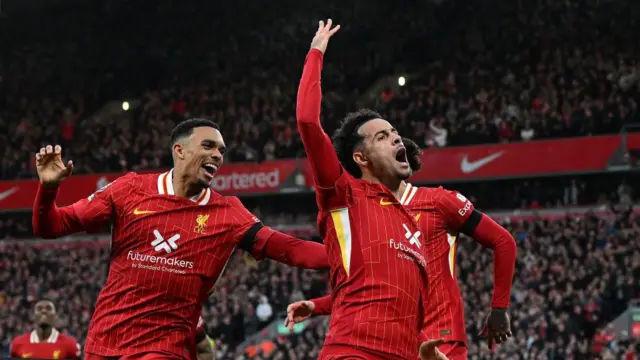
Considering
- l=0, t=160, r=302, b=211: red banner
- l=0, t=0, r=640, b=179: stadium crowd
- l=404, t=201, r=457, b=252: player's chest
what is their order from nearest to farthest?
l=404, t=201, r=457, b=252: player's chest < l=0, t=0, r=640, b=179: stadium crowd < l=0, t=160, r=302, b=211: red banner

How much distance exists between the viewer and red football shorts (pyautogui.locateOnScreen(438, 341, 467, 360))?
23.1ft

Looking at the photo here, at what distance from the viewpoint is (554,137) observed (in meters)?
23.8

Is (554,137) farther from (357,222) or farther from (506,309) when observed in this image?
(357,222)

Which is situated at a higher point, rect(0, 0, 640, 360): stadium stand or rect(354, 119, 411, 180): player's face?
rect(0, 0, 640, 360): stadium stand

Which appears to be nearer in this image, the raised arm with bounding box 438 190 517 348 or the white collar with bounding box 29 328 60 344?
the raised arm with bounding box 438 190 517 348

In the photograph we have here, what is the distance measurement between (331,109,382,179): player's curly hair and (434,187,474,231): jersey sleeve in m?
1.26

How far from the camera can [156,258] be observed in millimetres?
6336

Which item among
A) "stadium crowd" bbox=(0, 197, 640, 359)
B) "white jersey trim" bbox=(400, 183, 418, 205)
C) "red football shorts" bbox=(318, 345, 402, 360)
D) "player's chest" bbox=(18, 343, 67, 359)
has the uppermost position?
"stadium crowd" bbox=(0, 197, 640, 359)

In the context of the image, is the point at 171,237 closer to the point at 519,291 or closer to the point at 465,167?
the point at 519,291

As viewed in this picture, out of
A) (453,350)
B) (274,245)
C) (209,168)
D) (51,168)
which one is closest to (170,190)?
(209,168)

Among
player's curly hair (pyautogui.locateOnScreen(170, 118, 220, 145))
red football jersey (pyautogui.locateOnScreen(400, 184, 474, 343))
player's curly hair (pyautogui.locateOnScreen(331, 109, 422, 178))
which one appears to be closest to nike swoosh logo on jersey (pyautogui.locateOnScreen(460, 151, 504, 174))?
red football jersey (pyautogui.locateOnScreen(400, 184, 474, 343))

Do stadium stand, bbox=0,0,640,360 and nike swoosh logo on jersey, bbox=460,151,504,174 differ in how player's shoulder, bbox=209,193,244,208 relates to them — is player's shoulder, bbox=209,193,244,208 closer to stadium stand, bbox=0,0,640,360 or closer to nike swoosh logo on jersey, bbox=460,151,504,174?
stadium stand, bbox=0,0,640,360

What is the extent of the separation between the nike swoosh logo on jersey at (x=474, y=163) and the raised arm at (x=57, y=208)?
61.0 feet

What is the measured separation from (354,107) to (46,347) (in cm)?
1683
